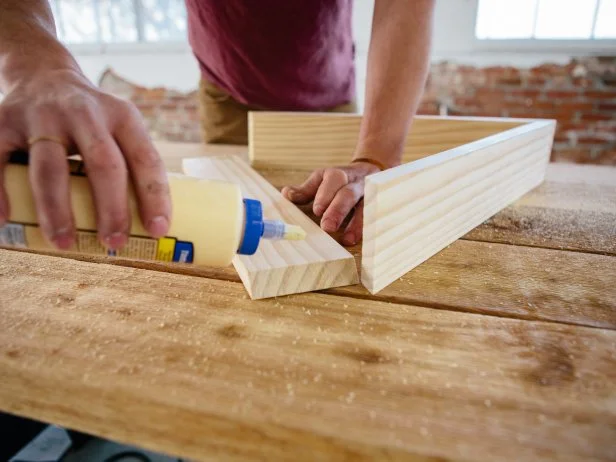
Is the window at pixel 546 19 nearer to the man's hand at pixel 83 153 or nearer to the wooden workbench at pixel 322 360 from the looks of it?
the wooden workbench at pixel 322 360

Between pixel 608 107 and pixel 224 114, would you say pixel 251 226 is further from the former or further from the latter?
pixel 608 107

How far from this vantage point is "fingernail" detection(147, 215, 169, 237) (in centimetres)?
35

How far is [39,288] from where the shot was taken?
1.67ft

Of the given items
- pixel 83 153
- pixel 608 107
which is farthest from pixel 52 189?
pixel 608 107

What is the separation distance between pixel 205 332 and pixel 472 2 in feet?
9.69

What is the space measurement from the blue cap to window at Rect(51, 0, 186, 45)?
11.4ft

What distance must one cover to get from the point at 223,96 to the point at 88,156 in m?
1.15

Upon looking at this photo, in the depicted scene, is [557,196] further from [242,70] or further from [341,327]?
[242,70]

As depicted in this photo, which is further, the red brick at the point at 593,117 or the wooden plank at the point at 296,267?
the red brick at the point at 593,117

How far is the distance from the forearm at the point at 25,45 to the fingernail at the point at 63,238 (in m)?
0.16

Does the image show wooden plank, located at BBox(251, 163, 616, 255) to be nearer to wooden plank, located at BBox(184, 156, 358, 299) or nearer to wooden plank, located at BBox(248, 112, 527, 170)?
wooden plank, located at BBox(248, 112, 527, 170)

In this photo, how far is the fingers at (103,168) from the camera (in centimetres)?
33

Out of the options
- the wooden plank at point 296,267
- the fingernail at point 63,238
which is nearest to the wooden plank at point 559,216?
the wooden plank at point 296,267

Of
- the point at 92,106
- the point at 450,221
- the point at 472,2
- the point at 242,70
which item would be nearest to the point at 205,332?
the point at 92,106
